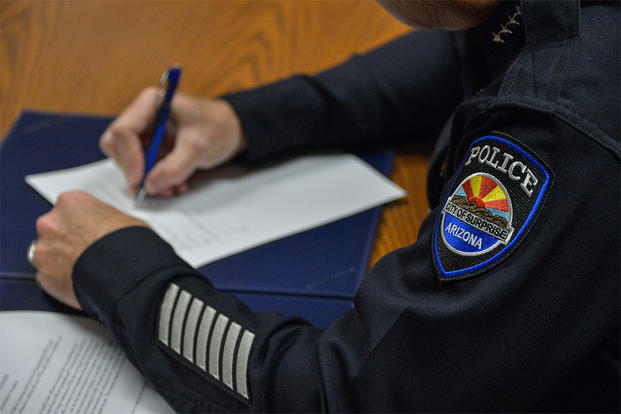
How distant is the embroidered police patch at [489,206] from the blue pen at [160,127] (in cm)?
58

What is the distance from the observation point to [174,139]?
4.20ft

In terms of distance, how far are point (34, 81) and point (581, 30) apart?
105 cm

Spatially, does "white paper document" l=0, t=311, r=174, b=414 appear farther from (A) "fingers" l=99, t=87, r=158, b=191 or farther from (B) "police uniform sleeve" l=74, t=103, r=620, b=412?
(A) "fingers" l=99, t=87, r=158, b=191

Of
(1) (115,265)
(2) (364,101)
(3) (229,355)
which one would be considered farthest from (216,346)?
(2) (364,101)

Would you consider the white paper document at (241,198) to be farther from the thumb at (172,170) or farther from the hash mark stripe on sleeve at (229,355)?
the hash mark stripe on sleeve at (229,355)

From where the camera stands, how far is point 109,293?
0.92 meters

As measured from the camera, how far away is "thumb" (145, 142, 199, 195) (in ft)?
3.86

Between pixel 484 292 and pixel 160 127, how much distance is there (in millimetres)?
674

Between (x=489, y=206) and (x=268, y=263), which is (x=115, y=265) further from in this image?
(x=489, y=206)

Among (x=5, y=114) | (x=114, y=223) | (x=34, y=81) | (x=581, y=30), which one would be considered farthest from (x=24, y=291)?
(x=581, y=30)

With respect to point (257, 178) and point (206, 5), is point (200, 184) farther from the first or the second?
point (206, 5)

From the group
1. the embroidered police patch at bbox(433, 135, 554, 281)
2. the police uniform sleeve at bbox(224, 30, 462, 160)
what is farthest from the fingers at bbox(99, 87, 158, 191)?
the embroidered police patch at bbox(433, 135, 554, 281)

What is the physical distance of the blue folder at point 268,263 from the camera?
1009 mm

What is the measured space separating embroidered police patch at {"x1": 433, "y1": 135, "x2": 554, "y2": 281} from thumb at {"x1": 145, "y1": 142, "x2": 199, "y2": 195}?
0.54 metres
